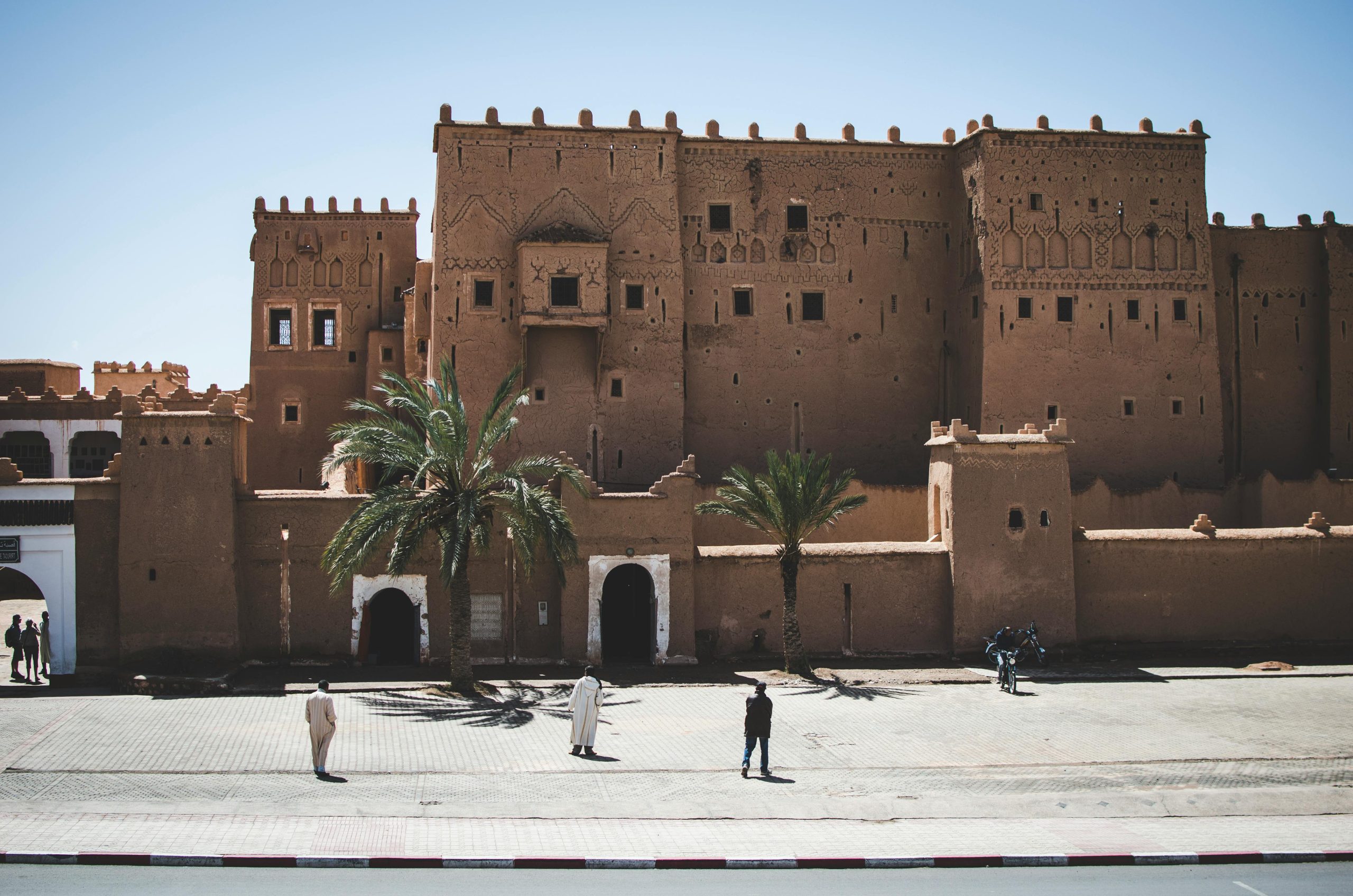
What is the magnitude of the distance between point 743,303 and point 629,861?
69.0 feet

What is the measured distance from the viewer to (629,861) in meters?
12.2

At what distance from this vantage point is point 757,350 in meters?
31.5

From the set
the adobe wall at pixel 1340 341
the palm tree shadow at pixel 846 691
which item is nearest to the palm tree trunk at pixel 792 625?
the palm tree shadow at pixel 846 691

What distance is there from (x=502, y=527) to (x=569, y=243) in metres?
8.66

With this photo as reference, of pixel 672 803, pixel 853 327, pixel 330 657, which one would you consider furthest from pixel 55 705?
pixel 853 327

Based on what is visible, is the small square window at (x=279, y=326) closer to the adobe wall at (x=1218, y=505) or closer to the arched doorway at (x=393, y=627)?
the arched doorway at (x=393, y=627)

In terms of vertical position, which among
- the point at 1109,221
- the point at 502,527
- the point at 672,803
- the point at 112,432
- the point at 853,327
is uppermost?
the point at 1109,221

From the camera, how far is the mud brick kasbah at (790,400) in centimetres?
2283

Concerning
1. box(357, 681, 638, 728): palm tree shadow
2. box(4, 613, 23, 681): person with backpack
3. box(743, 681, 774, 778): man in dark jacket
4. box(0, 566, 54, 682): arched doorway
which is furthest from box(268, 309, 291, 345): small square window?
box(743, 681, 774, 778): man in dark jacket

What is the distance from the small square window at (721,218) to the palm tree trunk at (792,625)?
38.8ft

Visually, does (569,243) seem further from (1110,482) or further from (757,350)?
(1110,482)

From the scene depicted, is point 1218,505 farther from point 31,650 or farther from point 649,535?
point 31,650

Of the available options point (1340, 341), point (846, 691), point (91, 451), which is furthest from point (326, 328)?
point (1340, 341)

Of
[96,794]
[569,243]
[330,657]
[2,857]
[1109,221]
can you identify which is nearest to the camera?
[2,857]
